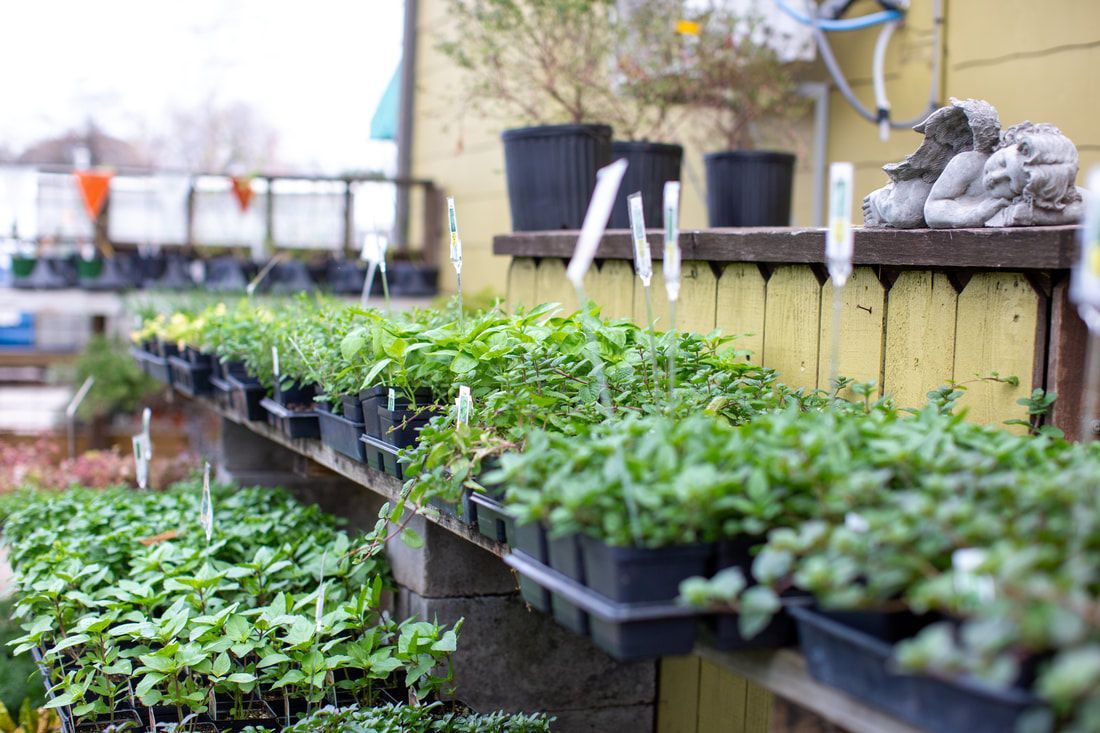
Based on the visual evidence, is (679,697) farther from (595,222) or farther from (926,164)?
(595,222)

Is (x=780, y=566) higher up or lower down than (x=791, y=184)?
lower down

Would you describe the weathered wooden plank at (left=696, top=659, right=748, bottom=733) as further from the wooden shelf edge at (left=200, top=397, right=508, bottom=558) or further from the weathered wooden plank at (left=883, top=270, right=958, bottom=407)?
the weathered wooden plank at (left=883, top=270, right=958, bottom=407)

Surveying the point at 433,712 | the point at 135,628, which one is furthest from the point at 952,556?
the point at 135,628

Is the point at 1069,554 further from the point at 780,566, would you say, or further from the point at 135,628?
the point at 135,628

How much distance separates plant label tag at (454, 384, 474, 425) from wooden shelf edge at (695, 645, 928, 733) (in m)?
0.64

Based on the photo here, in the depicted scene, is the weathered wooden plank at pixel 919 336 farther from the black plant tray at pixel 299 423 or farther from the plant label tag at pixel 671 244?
the black plant tray at pixel 299 423

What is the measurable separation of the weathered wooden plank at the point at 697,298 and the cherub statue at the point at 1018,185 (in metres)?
0.81

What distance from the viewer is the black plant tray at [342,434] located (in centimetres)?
261

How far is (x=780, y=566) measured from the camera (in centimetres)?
127

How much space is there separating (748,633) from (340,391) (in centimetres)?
164

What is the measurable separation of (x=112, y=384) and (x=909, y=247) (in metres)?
6.40

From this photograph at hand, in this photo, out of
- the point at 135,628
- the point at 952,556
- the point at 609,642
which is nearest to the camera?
the point at 952,556

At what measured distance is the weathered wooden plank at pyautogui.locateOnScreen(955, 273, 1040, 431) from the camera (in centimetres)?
204

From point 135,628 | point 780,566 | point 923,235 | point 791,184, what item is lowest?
point 135,628
